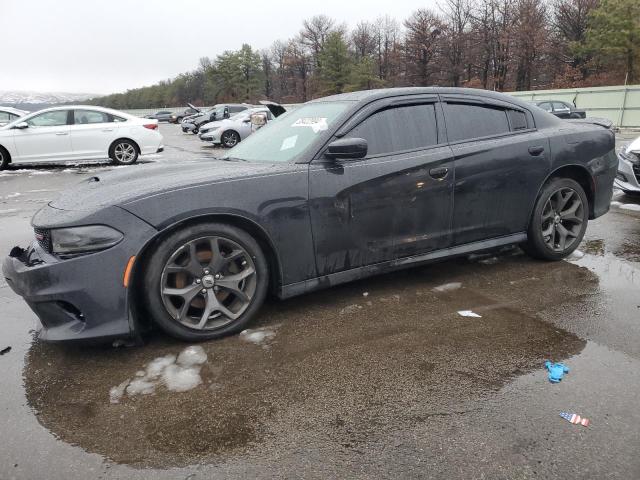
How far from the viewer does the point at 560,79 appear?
4694 centimetres

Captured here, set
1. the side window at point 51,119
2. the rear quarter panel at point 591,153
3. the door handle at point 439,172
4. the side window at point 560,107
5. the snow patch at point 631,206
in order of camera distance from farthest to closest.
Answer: the side window at point 560,107
the side window at point 51,119
the snow patch at point 631,206
the rear quarter panel at point 591,153
the door handle at point 439,172

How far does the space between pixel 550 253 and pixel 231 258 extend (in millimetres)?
2932

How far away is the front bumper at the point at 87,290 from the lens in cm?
260

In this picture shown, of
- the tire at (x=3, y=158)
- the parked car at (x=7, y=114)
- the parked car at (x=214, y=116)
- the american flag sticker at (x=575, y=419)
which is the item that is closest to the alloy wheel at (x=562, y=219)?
the american flag sticker at (x=575, y=419)

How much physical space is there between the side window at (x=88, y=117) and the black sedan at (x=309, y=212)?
9581mm

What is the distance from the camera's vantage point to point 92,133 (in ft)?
39.2

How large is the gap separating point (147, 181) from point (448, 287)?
2.38 m

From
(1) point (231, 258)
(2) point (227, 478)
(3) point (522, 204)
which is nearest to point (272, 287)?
(1) point (231, 258)

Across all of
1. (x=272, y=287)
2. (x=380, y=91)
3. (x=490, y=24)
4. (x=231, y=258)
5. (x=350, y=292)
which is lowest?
(x=350, y=292)

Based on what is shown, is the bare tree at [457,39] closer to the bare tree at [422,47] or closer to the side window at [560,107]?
the bare tree at [422,47]

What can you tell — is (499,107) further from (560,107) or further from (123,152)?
(560,107)

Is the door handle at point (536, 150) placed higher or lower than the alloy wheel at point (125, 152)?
higher

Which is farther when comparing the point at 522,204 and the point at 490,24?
the point at 490,24

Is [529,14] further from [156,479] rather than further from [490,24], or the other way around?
[156,479]
